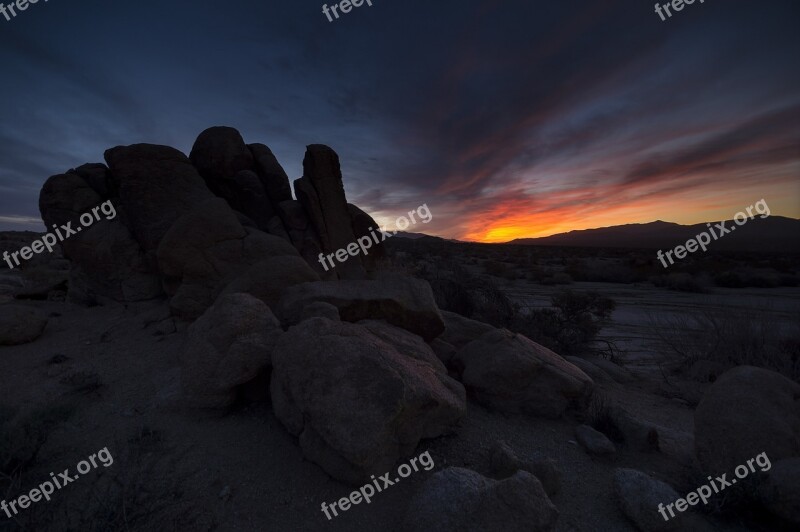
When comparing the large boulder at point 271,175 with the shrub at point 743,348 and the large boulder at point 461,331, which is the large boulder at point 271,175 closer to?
the large boulder at point 461,331

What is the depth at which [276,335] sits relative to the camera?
4.30 meters

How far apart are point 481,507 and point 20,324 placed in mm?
8895

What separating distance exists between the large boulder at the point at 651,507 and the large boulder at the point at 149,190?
9.42 meters

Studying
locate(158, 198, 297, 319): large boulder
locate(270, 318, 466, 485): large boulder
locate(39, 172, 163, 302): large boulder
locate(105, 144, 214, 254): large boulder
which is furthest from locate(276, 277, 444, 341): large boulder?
locate(39, 172, 163, 302): large boulder

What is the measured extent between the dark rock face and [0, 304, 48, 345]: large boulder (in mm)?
1721

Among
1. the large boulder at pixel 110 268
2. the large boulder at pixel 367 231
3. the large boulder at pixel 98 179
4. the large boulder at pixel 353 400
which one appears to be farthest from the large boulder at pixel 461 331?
the large boulder at pixel 98 179

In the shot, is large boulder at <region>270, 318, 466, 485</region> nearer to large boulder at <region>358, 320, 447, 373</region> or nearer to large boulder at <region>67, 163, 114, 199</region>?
large boulder at <region>358, 320, 447, 373</region>

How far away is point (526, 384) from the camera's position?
4.43m

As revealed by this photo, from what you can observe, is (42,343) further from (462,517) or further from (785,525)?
(785,525)

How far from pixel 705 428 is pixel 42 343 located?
33.8ft

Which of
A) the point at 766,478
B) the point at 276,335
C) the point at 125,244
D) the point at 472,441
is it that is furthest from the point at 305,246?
the point at 766,478

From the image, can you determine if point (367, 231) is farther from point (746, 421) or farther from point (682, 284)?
point (682, 284)

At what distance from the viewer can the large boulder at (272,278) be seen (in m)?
6.06

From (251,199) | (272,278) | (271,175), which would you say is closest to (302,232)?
(251,199)
